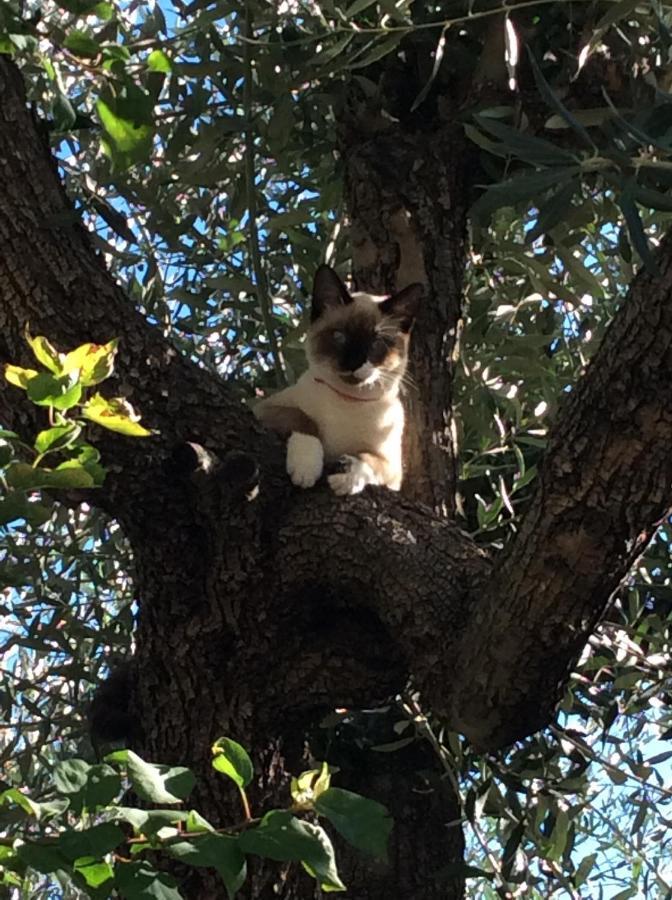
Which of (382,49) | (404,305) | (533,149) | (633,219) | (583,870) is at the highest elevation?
(382,49)

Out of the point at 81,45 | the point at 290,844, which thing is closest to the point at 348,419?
the point at 81,45

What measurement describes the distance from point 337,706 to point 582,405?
89cm

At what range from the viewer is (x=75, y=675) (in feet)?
10.2

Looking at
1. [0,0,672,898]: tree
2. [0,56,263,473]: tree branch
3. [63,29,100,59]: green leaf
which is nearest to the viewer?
[63,29,100,59]: green leaf

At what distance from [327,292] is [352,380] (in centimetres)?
23

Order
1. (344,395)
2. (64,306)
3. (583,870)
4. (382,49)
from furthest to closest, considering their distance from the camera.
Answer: (344,395)
(583,870)
(382,49)
(64,306)

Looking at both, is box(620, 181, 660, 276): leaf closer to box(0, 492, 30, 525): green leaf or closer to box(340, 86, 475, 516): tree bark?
box(0, 492, 30, 525): green leaf

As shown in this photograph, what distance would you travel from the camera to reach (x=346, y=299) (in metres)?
3.09

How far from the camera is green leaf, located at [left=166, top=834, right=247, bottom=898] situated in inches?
45.7

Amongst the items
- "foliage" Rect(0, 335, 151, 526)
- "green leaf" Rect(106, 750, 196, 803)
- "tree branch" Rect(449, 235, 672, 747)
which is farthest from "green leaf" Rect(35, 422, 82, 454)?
"tree branch" Rect(449, 235, 672, 747)

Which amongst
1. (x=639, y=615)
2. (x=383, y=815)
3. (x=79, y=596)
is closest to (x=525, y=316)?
(x=639, y=615)

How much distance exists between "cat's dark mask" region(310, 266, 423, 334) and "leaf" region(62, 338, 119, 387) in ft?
5.79

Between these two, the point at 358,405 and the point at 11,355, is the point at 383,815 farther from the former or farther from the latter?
the point at 358,405

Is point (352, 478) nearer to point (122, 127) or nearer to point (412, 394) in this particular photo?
point (412, 394)
